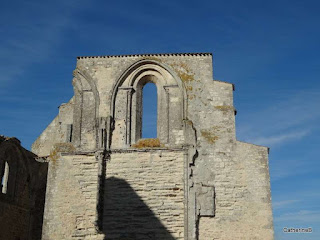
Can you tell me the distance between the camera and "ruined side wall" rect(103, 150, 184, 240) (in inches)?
485

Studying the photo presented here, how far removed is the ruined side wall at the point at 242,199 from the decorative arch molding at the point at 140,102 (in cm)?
212

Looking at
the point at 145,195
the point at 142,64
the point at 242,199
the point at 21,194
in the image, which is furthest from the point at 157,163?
the point at 21,194

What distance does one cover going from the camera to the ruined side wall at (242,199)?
12.1 meters

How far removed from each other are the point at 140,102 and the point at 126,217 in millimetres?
4065

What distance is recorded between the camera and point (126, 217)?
41.2 ft

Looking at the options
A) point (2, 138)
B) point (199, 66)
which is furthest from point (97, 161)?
point (199, 66)

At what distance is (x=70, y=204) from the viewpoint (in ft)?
42.4

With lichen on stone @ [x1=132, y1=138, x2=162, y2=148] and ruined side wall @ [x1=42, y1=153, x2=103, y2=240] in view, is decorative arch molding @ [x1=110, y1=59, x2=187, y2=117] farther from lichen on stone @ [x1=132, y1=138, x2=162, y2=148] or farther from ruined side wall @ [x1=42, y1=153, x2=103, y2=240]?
ruined side wall @ [x1=42, y1=153, x2=103, y2=240]

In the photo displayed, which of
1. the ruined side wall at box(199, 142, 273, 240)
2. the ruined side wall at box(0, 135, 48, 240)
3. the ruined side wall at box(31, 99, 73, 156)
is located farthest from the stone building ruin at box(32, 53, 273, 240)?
the ruined side wall at box(0, 135, 48, 240)

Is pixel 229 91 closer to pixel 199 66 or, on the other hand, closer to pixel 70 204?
pixel 199 66

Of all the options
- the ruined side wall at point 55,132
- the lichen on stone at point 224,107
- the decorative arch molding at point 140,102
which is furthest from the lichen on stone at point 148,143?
the ruined side wall at point 55,132

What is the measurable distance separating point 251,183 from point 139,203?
3503 millimetres

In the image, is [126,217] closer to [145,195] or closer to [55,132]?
[145,195]

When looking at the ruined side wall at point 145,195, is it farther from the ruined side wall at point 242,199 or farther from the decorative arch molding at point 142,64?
the decorative arch molding at point 142,64
